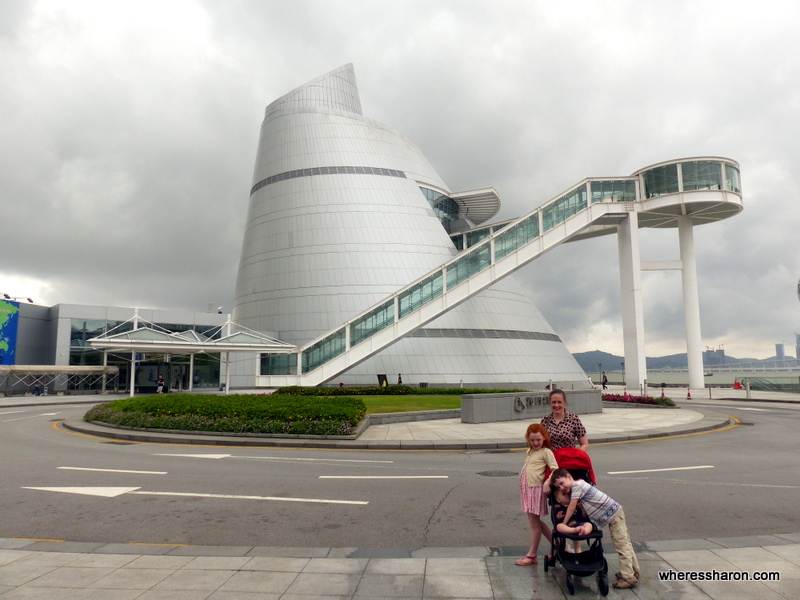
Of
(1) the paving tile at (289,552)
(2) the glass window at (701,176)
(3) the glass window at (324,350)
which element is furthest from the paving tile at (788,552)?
(2) the glass window at (701,176)

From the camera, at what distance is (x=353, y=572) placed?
557cm

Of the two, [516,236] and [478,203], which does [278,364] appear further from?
[478,203]

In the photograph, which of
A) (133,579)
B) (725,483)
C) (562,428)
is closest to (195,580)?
(133,579)

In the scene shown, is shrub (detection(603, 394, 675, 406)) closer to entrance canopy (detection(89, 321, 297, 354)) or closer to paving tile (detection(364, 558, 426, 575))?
entrance canopy (detection(89, 321, 297, 354))

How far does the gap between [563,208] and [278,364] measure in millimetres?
24176

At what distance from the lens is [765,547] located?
6297 mm

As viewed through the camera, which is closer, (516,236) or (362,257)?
(516,236)

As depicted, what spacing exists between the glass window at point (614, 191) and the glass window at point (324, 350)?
23.4 m

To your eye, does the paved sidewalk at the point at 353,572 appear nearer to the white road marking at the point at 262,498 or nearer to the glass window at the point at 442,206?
the white road marking at the point at 262,498

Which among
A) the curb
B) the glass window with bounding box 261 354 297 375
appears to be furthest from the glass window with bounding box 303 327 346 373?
the curb

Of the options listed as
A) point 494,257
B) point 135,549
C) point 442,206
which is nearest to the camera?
point 135,549

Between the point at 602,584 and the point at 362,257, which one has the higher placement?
the point at 362,257

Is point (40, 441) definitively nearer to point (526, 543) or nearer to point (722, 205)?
point (526, 543)

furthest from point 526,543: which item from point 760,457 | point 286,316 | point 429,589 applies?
point 286,316
